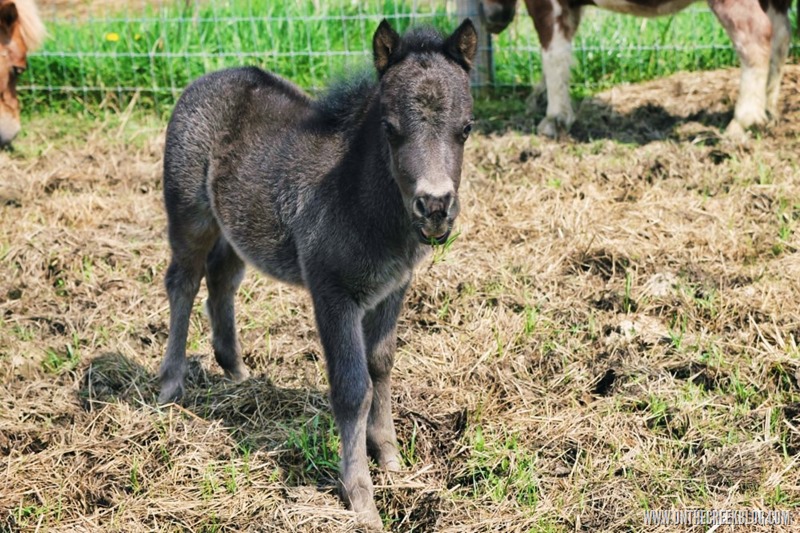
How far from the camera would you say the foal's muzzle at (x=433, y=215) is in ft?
11.1

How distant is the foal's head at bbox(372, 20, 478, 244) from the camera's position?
3424 mm

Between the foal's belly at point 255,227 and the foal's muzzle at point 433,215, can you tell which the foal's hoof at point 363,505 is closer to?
the foal's belly at point 255,227

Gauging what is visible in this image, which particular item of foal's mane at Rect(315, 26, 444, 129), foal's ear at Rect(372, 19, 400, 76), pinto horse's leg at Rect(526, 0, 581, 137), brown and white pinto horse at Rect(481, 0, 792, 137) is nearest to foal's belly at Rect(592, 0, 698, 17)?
brown and white pinto horse at Rect(481, 0, 792, 137)

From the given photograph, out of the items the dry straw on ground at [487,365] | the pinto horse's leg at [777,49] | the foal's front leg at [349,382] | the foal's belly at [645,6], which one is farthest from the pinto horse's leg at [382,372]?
the pinto horse's leg at [777,49]

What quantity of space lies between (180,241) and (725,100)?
192 inches

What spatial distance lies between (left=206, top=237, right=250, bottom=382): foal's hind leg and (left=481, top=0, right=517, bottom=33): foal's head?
13.9 feet

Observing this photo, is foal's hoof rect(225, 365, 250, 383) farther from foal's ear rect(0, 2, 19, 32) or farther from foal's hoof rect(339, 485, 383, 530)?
foal's ear rect(0, 2, 19, 32)

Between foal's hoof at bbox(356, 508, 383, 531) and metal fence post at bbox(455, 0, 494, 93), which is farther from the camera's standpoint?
metal fence post at bbox(455, 0, 494, 93)

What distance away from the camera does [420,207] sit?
3424 mm

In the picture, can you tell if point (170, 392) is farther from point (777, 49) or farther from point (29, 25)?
point (777, 49)

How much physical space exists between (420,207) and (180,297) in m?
1.70

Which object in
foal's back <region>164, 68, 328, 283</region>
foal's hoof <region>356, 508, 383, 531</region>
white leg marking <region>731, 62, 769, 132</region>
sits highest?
foal's back <region>164, 68, 328, 283</region>

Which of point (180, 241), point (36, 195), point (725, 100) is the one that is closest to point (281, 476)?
point (180, 241)

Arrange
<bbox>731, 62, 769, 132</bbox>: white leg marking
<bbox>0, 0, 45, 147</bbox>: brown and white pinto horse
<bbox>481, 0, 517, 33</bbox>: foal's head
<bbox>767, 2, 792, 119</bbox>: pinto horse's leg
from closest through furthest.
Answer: <bbox>731, 62, 769, 132</bbox>: white leg marking < <bbox>767, 2, 792, 119</bbox>: pinto horse's leg < <bbox>0, 0, 45, 147</bbox>: brown and white pinto horse < <bbox>481, 0, 517, 33</bbox>: foal's head
